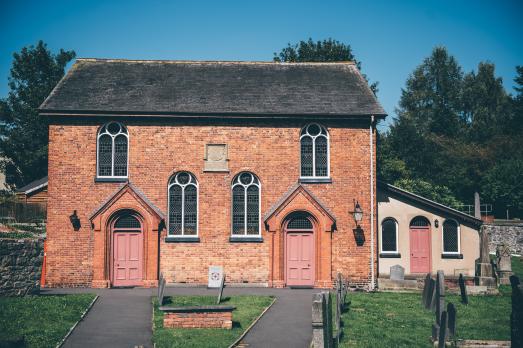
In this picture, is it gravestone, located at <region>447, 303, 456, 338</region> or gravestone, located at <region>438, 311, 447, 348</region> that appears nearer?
gravestone, located at <region>438, 311, 447, 348</region>

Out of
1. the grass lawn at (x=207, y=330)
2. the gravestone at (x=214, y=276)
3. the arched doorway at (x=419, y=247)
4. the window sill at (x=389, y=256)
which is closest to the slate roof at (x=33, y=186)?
the gravestone at (x=214, y=276)

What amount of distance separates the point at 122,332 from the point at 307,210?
10.1 m

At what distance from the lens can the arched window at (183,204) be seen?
23.3 metres

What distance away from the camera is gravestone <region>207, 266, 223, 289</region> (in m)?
22.5

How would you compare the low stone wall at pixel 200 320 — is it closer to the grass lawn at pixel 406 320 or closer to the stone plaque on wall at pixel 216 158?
the grass lawn at pixel 406 320

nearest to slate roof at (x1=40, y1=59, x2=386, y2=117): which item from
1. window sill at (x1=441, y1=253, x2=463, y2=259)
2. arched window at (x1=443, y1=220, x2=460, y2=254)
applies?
arched window at (x1=443, y1=220, x2=460, y2=254)

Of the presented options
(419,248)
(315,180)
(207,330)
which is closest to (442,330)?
(207,330)

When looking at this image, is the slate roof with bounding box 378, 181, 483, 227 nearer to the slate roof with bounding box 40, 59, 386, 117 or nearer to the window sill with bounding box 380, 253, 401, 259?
the window sill with bounding box 380, 253, 401, 259

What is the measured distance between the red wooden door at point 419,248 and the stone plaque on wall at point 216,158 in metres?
9.35

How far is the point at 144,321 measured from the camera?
16375 millimetres

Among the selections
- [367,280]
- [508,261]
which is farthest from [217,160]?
[508,261]

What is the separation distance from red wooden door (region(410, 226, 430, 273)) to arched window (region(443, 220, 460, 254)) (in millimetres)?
817

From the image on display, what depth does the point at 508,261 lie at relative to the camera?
23844mm

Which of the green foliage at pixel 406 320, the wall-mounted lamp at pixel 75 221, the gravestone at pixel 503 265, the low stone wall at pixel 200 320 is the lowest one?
the green foliage at pixel 406 320
